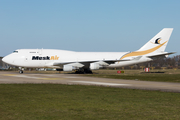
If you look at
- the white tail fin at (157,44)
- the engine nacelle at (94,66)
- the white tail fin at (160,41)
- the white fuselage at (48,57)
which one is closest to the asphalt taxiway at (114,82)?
the engine nacelle at (94,66)

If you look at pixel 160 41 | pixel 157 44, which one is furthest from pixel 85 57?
pixel 160 41

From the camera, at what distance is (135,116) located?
8320mm

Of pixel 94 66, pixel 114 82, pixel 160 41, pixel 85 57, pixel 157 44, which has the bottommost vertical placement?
pixel 114 82

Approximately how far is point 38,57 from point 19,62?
389 centimetres

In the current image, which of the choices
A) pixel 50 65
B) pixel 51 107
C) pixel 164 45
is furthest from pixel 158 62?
pixel 51 107

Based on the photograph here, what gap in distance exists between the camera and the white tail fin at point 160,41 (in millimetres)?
49281

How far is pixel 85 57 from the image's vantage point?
48312mm

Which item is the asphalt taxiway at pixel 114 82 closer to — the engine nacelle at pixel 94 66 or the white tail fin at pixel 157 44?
the engine nacelle at pixel 94 66

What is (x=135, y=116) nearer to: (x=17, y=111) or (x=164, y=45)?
(x=17, y=111)

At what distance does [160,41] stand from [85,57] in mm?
15610

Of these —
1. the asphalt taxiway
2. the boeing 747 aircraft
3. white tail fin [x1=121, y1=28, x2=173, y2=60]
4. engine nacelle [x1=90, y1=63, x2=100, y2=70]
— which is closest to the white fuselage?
the boeing 747 aircraft

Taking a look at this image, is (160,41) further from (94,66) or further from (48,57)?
(48,57)

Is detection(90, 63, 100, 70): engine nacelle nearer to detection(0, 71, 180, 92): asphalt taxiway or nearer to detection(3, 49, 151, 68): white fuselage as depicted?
detection(3, 49, 151, 68): white fuselage

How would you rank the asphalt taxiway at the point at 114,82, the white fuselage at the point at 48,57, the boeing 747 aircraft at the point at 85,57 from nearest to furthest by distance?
the asphalt taxiway at the point at 114,82, the boeing 747 aircraft at the point at 85,57, the white fuselage at the point at 48,57
